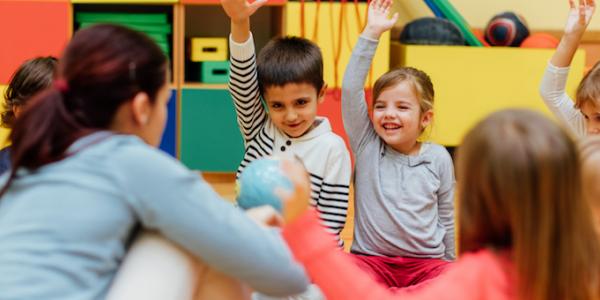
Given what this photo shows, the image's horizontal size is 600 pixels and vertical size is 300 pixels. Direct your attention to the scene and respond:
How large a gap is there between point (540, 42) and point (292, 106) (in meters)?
1.99

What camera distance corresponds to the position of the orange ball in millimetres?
3623

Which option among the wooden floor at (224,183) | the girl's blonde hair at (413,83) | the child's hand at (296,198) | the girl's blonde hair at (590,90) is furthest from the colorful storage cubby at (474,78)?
the child's hand at (296,198)

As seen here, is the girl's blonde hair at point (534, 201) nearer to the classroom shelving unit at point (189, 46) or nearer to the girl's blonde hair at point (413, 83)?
the girl's blonde hair at point (413, 83)

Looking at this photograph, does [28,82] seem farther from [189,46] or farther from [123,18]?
[189,46]

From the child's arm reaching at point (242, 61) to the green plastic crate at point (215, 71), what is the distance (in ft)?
4.93

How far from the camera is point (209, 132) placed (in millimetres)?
3500

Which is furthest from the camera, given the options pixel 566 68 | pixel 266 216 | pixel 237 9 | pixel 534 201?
pixel 566 68

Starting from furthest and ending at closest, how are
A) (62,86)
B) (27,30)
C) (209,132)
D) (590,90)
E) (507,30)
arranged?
1. (507,30)
2. (209,132)
3. (27,30)
4. (590,90)
5. (62,86)

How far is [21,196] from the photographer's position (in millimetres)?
1171

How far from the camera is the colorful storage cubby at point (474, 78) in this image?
3.54m

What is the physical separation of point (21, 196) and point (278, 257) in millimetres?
367

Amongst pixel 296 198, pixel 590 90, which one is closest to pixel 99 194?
pixel 296 198

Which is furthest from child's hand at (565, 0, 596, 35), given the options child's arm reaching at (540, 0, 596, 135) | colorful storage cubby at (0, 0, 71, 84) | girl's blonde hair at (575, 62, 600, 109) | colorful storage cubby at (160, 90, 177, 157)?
colorful storage cubby at (0, 0, 71, 84)

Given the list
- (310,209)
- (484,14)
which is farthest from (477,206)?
(484,14)
